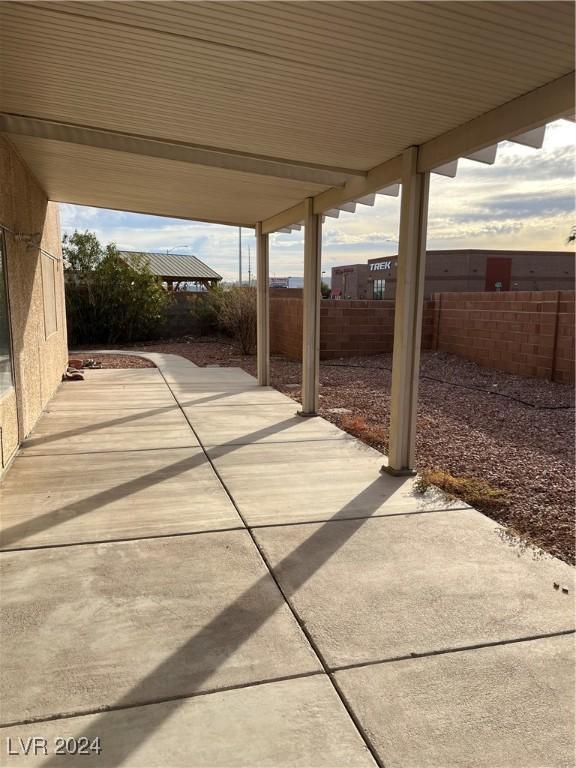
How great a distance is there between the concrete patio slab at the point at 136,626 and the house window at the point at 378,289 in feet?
169

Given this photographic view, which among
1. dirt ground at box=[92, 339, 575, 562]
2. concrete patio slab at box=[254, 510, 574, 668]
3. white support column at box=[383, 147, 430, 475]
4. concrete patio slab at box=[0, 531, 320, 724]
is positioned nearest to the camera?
concrete patio slab at box=[0, 531, 320, 724]

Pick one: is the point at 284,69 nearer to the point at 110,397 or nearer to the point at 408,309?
the point at 408,309

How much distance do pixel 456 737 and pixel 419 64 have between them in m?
3.43

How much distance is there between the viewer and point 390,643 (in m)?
2.68

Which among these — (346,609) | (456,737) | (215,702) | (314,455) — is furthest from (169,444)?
(456,737)

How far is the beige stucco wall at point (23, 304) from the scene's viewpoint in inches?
210

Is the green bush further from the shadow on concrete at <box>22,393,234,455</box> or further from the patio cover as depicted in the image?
the patio cover

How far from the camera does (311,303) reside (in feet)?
24.9

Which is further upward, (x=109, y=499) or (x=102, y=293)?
(x=102, y=293)

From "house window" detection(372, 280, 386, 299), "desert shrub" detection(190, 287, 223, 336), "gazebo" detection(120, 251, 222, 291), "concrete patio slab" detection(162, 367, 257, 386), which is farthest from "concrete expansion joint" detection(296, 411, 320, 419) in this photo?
"house window" detection(372, 280, 386, 299)

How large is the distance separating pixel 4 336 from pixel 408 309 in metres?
3.79

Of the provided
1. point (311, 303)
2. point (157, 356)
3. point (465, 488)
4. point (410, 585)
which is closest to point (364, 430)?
point (311, 303)

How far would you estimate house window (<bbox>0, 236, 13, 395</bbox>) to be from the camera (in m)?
5.09

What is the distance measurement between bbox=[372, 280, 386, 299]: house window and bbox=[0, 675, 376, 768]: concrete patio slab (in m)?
52.6
